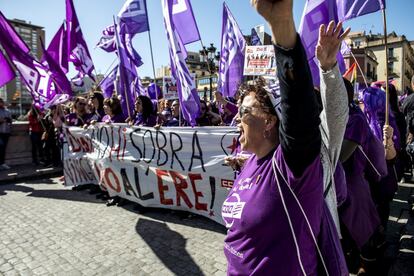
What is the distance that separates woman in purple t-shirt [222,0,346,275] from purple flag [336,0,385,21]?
7.70 ft

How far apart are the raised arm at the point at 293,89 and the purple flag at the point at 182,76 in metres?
3.91

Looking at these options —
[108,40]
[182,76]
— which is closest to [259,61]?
[182,76]

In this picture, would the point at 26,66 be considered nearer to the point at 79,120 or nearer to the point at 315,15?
the point at 79,120

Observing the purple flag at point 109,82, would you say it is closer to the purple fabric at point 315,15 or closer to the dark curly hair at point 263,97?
the purple fabric at point 315,15

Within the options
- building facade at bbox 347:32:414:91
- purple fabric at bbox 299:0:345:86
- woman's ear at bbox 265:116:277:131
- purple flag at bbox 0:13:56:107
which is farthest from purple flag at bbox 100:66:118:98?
building facade at bbox 347:32:414:91

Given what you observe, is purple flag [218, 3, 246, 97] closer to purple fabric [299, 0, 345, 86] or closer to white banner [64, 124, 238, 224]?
white banner [64, 124, 238, 224]

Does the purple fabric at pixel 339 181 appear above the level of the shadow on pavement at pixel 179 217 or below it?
above

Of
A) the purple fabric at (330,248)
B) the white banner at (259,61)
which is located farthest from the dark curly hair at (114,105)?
the purple fabric at (330,248)

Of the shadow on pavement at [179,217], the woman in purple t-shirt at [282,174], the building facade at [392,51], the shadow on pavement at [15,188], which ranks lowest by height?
the shadow on pavement at [179,217]

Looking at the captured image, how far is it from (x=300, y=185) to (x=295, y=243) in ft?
0.87

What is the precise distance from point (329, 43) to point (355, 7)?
2734 mm

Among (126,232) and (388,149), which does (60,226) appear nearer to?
(126,232)

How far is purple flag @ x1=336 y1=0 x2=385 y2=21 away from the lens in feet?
10.8

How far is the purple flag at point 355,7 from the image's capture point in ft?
10.8
